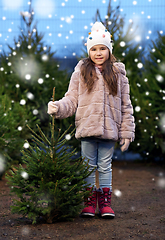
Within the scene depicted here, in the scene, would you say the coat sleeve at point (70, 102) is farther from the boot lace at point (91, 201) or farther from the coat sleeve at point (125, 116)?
the boot lace at point (91, 201)

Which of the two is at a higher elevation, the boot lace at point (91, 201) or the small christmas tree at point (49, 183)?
the small christmas tree at point (49, 183)

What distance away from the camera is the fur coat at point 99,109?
118 inches

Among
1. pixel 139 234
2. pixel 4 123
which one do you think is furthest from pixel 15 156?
pixel 139 234

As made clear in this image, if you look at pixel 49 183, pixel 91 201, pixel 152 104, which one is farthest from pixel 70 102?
pixel 152 104

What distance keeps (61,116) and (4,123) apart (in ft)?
6.72

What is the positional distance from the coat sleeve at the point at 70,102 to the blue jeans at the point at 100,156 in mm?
345

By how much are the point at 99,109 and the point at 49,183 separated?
0.91 m

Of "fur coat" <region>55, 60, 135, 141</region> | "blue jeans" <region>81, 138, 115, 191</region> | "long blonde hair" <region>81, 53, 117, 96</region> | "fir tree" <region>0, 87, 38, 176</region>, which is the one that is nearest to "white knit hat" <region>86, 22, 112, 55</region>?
"long blonde hair" <region>81, 53, 117, 96</region>

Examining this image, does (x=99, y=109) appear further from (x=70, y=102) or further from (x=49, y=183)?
(x=49, y=183)

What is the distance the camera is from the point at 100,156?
125 inches

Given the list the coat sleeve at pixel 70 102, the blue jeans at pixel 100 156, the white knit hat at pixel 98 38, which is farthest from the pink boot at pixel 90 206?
the white knit hat at pixel 98 38

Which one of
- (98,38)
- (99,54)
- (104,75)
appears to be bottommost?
(104,75)

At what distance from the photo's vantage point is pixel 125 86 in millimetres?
3271

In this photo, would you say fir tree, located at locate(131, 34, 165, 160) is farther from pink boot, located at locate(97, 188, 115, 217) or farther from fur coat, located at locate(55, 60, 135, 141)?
pink boot, located at locate(97, 188, 115, 217)
